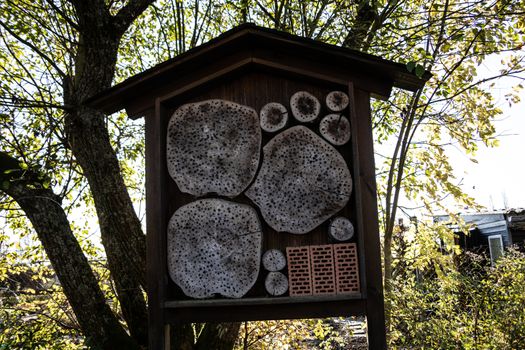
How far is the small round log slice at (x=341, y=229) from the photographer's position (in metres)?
2.90

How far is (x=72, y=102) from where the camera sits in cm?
449

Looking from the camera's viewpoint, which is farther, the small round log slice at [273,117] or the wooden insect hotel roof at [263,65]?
the small round log slice at [273,117]

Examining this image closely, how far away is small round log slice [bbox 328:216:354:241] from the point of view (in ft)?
9.52

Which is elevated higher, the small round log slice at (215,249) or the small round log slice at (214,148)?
the small round log slice at (214,148)

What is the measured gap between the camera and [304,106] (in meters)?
3.04

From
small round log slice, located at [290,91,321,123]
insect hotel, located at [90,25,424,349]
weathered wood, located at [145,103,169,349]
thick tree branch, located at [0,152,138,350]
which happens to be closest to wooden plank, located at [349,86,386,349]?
insect hotel, located at [90,25,424,349]

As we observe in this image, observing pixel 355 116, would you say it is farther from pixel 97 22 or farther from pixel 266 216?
pixel 97 22

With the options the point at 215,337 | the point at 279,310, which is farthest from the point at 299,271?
the point at 215,337

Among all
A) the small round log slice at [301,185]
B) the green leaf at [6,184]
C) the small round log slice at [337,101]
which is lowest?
the small round log slice at [301,185]

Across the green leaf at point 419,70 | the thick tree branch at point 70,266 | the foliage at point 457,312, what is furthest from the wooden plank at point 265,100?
the foliage at point 457,312

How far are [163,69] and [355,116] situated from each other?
1280 millimetres

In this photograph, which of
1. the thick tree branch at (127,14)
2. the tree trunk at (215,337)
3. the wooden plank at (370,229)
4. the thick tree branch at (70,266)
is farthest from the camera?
the thick tree branch at (127,14)

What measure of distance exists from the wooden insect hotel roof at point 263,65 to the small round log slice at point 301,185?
0.46 metres

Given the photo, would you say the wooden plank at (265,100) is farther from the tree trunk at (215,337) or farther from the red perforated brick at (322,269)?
the tree trunk at (215,337)
